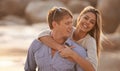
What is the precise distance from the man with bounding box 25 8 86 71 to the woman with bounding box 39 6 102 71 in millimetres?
29

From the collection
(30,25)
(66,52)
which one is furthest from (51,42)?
(30,25)

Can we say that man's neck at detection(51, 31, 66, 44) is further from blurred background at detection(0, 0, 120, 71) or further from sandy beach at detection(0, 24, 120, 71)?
sandy beach at detection(0, 24, 120, 71)

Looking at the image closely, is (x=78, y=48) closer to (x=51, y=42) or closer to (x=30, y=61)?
(x=51, y=42)

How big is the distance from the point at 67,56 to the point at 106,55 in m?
5.45

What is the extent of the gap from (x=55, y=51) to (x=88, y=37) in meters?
0.20

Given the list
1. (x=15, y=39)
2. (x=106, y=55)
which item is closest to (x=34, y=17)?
(x=15, y=39)

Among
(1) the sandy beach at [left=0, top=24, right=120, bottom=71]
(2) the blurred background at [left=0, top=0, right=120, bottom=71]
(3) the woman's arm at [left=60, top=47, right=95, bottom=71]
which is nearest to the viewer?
(3) the woman's arm at [left=60, top=47, right=95, bottom=71]

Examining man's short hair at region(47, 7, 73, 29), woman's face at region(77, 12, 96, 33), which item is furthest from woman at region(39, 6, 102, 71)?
man's short hair at region(47, 7, 73, 29)

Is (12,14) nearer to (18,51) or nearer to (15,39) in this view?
(15,39)

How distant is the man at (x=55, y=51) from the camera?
6.06ft

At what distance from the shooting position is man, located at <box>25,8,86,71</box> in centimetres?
185

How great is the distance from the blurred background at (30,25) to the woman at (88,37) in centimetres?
198

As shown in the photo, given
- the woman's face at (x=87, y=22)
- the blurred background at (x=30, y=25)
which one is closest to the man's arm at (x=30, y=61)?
the woman's face at (x=87, y=22)

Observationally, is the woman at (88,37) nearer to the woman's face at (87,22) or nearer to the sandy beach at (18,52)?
the woman's face at (87,22)
